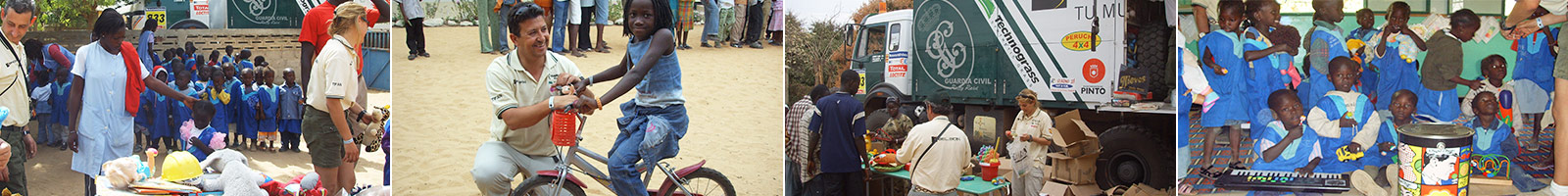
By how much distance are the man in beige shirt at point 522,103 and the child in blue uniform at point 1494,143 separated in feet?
16.8

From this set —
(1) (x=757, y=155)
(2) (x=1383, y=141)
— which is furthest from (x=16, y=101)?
(2) (x=1383, y=141)

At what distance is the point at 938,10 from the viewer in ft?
23.0

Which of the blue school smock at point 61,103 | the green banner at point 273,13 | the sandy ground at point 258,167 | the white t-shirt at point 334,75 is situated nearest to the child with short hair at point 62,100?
the blue school smock at point 61,103

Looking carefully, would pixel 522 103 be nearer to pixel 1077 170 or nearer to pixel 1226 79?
pixel 1077 170

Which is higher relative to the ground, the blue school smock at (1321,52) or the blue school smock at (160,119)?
the blue school smock at (1321,52)

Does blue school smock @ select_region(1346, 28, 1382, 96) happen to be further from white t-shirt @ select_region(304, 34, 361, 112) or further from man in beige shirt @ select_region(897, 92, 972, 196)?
white t-shirt @ select_region(304, 34, 361, 112)

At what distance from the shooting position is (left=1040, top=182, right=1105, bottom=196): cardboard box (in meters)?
6.82

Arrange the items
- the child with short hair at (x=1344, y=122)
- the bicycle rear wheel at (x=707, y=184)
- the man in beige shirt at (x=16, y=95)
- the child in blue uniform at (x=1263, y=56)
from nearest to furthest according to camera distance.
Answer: the man in beige shirt at (x=16, y=95)
the bicycle rear wheel at (x=707, y=184)
the child in blue uniform at (x=1263, y=56)
the child with short hair at (x=1344, y=122)

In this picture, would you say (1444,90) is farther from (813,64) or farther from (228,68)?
(228,68)

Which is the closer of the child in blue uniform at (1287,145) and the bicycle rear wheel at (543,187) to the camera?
the bicycle rear wheel at (543,187)

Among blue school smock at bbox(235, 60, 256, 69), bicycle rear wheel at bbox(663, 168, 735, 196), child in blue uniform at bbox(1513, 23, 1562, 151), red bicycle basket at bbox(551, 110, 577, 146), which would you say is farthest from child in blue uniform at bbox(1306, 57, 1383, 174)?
blue school smock at bbox(235, 60, 256, 69)

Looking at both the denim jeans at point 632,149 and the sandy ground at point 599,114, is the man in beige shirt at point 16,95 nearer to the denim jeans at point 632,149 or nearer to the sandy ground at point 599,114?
the sandy ground at point 599,114

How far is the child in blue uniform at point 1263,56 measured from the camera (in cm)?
664

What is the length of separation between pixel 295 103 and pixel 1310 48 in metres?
5.57
